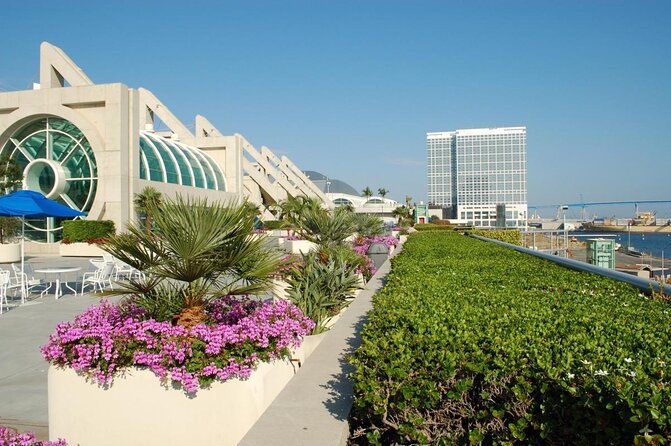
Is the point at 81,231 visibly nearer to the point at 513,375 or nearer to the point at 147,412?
the point at 147,412

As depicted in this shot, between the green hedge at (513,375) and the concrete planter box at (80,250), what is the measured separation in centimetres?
2246

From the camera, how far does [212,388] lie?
3578 millimetres

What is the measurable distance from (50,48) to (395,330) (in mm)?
30912

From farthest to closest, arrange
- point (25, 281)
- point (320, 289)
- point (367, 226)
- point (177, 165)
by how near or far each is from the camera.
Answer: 1. point (177, 165)
2. point (367, 226)
3. point (25, 281)
4. point (320, 289)

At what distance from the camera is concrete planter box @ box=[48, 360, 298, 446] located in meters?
3.54

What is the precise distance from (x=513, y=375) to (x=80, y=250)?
24522 millimetres

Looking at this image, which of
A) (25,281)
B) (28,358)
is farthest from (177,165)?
(28,358)

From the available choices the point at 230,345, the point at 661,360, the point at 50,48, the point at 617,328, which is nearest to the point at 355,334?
the point at 230,345

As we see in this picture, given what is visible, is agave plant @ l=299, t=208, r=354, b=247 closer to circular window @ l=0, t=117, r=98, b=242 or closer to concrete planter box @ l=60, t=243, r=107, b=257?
concrete planter box @ l=60, t=243, r=107, b=257

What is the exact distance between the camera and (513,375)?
2.46 m

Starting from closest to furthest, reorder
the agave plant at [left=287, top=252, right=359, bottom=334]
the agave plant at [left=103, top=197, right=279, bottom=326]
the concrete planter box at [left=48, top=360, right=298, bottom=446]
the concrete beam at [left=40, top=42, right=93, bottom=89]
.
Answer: the concrete planter box at [left=48, top=360, right=298, bottom=446]
the agave plant at [left=103, top=197, right=279, bottom=326]
the agave plant at [left=287, top=252, right=359, bottom=334]
the concrete beam at [left=40, top=42, right=93, bottom=89]

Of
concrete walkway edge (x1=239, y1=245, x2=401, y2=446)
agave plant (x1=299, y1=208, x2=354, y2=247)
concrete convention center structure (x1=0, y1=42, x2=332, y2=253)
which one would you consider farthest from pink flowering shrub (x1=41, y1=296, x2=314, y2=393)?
concrete convention center structure (x1=0, y1=42, x2=332, y2=253)

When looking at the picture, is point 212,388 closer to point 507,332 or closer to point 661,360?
point 507,332

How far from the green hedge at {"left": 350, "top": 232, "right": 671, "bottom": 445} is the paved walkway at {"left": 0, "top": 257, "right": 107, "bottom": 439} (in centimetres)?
268
